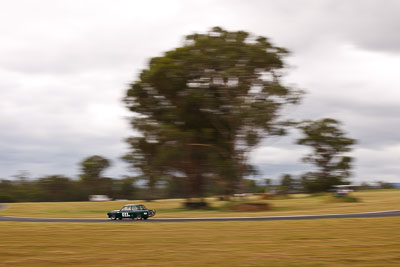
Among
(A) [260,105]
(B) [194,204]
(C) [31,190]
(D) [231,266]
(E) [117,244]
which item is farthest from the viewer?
(C) [31,190]

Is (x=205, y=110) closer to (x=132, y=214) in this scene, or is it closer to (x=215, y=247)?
(x=132, y=214)

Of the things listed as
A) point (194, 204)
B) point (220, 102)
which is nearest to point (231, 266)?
point (220, 102)

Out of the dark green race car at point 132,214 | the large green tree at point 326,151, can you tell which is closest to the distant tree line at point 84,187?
the large green tree at point 326,151

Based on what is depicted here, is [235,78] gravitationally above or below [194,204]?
above

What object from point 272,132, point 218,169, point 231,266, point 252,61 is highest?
point 252,61

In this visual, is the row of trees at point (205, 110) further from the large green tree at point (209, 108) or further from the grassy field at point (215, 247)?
the grassy field at point (215, 247)

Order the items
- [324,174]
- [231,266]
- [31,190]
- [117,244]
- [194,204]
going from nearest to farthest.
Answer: [231,266], [117,244], [194,204], [324,174], [31,190]

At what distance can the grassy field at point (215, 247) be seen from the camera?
44.2 ft

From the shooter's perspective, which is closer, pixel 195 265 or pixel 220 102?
pixel 195 265

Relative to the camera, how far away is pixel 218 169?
50.0 metres

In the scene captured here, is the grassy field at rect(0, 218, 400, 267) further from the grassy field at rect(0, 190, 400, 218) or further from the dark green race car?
the grassy field at rect(0, 190, 400, 218)

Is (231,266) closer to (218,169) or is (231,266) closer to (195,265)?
(195,265)

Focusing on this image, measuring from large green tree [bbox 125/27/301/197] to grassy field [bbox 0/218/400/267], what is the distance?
27092 millimetres

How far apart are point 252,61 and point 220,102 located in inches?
234
